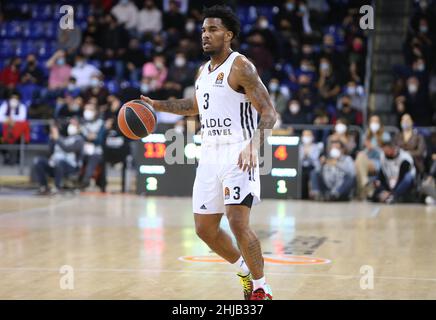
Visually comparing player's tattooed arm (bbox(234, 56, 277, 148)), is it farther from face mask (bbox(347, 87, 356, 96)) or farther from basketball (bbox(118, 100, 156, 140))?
face mask (bbox(347, 87, 356, 96))

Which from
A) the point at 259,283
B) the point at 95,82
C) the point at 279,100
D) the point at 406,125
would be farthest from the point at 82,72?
the point at 259,283

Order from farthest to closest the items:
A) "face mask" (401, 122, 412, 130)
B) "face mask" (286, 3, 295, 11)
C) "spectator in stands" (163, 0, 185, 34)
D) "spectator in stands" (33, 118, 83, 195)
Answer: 1. "spectator in stands" (163, 0, 185, 34)
2. "face mask" (286, 3, 295, 11)
3. "spectator in stands" (33, 118, 83, 195)
4. "face mask" (401, 122, 412, 130)

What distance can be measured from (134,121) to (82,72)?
14.0 metres

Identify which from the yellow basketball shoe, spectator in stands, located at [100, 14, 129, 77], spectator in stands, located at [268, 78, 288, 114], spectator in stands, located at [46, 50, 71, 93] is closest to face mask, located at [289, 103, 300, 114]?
spectator in stands, located at [268, 78, 288, 114]

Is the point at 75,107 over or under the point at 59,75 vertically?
under

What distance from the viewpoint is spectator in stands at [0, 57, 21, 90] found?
22.1 metres

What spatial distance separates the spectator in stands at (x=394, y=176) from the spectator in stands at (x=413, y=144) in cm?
14

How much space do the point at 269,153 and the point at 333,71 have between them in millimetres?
5758

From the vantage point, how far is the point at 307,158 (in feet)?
56.7

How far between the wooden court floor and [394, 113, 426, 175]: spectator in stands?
112 cm

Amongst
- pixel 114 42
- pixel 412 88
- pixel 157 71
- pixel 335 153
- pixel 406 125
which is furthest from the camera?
pixel 114 42

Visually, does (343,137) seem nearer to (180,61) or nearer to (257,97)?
(180,61)

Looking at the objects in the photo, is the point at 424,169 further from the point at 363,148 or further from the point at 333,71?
the point at 333,71
